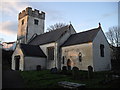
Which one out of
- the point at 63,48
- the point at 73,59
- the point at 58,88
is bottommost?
the point at 58,88

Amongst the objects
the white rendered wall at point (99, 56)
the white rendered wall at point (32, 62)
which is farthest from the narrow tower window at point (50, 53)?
the white rendered wall at point (99, 56)

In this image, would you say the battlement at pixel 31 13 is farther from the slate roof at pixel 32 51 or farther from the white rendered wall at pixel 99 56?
the white rendered wall at pixel 99 56

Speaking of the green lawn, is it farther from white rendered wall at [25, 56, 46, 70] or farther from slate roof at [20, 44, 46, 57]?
slate roof at [20, 44, 46, 57]

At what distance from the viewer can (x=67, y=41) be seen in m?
32.0

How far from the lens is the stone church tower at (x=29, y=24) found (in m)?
42.7

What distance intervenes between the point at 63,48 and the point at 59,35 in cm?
347

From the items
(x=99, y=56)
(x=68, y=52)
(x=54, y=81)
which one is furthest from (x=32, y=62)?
(x=54, y=81)

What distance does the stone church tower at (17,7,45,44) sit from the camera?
1682 inches

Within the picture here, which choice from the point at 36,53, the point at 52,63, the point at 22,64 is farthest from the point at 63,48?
the point at 22,64

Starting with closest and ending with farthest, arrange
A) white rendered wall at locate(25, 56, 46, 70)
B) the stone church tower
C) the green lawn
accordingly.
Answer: the green lawn
white rendered wall at locate(25, 56, 46, 70)
the stone church tower

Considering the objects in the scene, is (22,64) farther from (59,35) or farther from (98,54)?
(98,54)

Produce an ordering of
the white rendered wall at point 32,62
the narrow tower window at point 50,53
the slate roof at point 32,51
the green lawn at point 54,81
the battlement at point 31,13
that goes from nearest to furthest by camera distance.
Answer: the green lawn at point 54,81
the white rendered wall at point 32,62
the slate roof at point 32,51
the narrow tower window at point 50,53
the battlement at point 31,13

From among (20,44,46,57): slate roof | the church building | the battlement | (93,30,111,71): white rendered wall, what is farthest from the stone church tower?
(93,30,111,71): white rendered wall

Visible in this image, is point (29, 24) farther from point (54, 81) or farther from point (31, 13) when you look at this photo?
point (54, 81)
